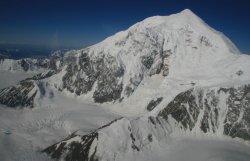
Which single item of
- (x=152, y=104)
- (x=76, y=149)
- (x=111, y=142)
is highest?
(x=152, y=104)

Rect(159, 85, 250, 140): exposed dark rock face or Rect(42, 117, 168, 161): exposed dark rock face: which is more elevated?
Rect(159, 85, 250, 140): exposed dark rock face

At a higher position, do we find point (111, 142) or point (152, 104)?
point (152, 104)

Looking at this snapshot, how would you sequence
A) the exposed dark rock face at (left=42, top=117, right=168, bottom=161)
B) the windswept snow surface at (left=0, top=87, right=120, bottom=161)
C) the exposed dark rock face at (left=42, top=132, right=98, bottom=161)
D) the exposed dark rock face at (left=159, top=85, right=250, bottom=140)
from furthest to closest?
the exposed dark rock face at (left=159, top=85, right=250, bottom=140)
the windswept snow surface at (left=0, top=87, right=120, bottom=161)
the exposed dark rock face at (left=42, top=132, right=98, bottom=161)
the exposed dark rock face at (left=42, top=117, right=168, bottom=161)

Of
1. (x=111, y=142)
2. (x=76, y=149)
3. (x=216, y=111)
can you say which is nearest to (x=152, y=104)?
(x=216, y=111)

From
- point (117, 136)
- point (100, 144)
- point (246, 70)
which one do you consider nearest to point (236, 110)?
point (246, 70)

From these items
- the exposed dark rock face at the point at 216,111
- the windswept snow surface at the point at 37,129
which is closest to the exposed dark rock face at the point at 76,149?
the windswept snow surface at the point at 37,129

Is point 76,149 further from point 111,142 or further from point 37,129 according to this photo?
point 37,129

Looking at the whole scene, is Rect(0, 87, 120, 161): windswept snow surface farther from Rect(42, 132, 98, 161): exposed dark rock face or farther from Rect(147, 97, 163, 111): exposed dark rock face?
Rect(147, 97, 163, 111): exposed dark rock face

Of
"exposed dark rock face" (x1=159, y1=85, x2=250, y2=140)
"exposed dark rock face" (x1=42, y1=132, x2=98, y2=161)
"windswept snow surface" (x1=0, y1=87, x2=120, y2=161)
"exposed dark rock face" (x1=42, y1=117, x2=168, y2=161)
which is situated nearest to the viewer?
"exposed dark rock face" (x1=42, y1=117, x2=168, y2=161)

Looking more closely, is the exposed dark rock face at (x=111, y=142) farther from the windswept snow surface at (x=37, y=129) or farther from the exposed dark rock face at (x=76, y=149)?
the windswept snow surface at (x=37, y=129)

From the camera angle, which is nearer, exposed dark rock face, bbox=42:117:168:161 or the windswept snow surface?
exposed dark rock face, bbox=42:117:168:161

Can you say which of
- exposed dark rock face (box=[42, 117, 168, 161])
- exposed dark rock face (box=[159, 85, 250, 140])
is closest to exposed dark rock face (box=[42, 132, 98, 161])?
exposed dark rock face (box=[42, 117, 168, 161])
